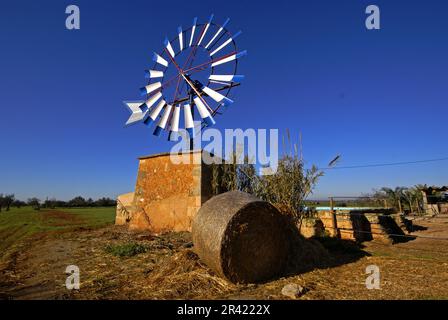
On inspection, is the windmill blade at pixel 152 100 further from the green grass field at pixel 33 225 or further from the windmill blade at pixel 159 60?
the green grass field at pixel 33 225

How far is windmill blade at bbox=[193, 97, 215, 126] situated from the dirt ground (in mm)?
5265

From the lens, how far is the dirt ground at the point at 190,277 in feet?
14.7

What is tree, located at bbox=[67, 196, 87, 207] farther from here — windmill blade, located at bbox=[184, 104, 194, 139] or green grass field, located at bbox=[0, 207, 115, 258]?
windmill blade, located at bbox=[184, 104, 194, 139]

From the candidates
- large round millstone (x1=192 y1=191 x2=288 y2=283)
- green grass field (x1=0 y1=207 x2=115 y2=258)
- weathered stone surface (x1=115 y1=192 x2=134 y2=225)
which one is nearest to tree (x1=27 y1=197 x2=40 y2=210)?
green grass field (x1=0 y1=207 x2=115 y2=258)

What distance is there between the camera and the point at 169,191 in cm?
1098

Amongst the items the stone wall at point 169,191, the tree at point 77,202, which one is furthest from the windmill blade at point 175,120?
the tree at point 77,202

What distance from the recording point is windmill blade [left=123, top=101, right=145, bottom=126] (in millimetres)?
12938

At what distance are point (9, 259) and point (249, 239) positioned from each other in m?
6.82

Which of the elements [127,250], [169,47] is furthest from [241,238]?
[169,47]

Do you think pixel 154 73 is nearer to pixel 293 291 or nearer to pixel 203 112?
pixel 203 112

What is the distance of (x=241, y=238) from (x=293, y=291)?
1.23 meters
